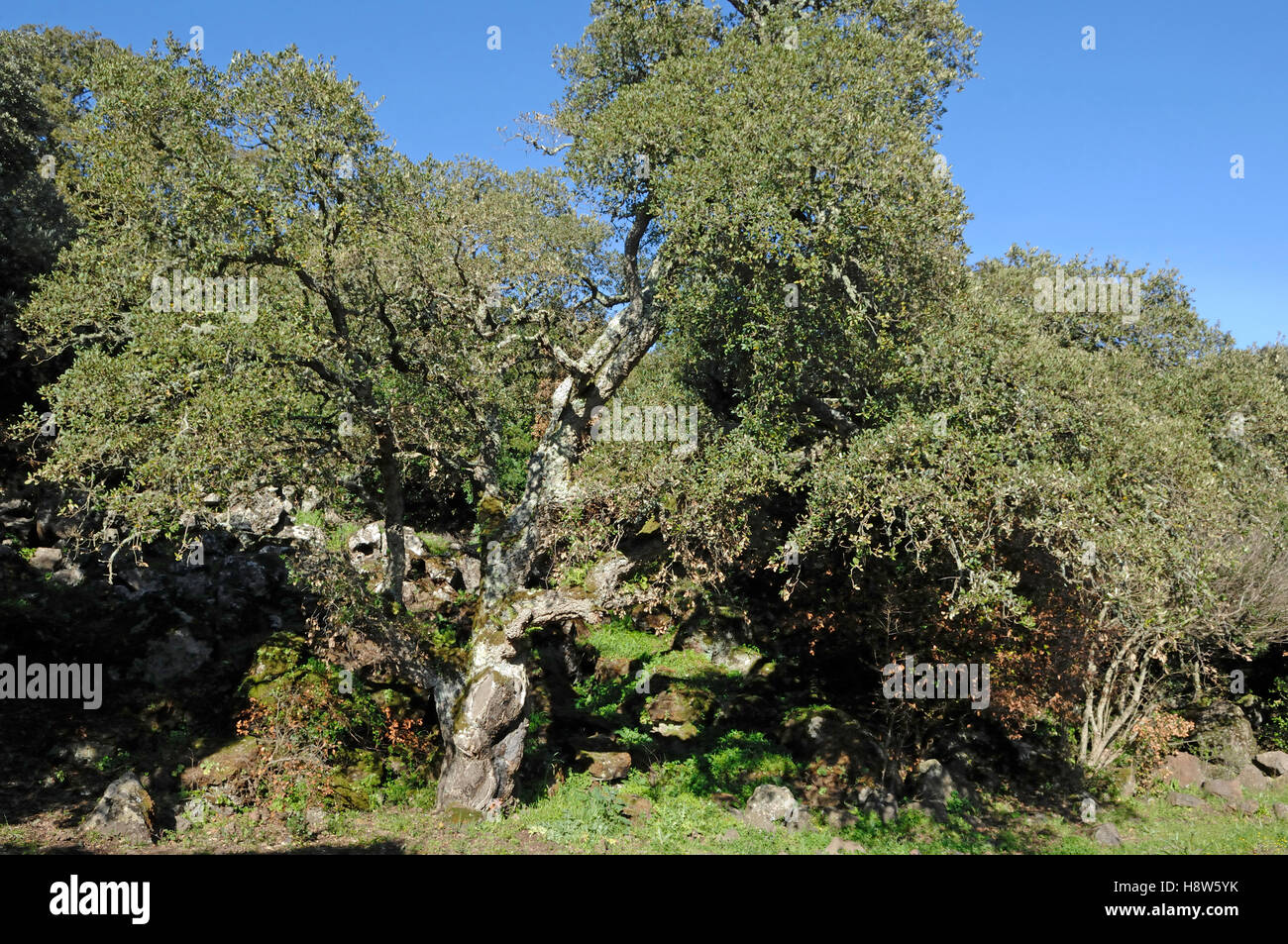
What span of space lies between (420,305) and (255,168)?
3787mm

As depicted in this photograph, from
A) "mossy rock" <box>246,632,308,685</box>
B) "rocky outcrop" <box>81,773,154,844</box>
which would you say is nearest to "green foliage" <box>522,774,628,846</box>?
"rocky outcrop" <box>81,773,154,844</box>

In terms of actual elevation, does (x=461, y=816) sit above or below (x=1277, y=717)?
above

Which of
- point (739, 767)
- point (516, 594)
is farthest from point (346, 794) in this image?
point (739, 767)

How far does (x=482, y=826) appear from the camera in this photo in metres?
13.5

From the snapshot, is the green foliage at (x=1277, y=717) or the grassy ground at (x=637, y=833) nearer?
the grassy ground at (x=637, y=833)

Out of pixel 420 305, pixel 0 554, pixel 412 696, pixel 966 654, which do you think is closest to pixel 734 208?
pixel 420 305

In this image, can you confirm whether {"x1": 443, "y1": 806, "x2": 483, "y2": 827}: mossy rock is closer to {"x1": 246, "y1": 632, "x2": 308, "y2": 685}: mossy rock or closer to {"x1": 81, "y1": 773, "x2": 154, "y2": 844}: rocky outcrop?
{"x1": 81, "y1": 773, "x2": 154, "y2": 844}: rocky outcrop

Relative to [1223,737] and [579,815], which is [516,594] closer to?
[579,815]

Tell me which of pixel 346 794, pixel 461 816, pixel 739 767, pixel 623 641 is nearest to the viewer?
pixel 461 816

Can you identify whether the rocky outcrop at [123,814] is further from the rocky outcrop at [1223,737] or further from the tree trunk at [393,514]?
the rocky outcrop at [1223,737]

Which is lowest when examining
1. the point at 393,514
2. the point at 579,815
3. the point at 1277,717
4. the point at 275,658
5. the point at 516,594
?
the point at 1277,717

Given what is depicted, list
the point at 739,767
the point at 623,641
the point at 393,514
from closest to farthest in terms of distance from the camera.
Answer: the point at 393,514
the point at 739,767
the point at 623,641

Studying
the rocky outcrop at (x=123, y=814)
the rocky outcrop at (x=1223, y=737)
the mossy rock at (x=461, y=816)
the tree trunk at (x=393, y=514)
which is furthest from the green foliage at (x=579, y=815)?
the rocky outcrop at (x=1223, y=737)

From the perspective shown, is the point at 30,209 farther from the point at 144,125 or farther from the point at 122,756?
the point at 122,756
